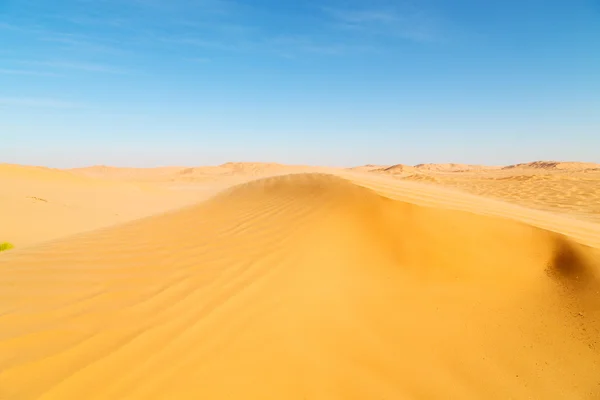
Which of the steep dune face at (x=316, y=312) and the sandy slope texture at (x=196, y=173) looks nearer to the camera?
the steep dune face at (x=316, y=312)

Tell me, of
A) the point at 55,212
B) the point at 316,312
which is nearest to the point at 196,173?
the point at 55,212

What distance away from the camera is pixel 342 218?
3.45 metres

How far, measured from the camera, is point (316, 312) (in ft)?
6.59

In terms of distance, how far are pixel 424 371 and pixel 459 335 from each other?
1.48ft

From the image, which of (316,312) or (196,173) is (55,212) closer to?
(316,312)

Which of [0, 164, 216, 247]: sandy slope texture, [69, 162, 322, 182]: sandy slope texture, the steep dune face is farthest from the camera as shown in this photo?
[69, 162, 322, 182]: sandy slope texture

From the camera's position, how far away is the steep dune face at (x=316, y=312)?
1521mm

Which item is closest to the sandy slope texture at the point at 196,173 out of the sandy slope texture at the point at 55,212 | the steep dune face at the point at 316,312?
the sandy slope texture at the point at 55,212

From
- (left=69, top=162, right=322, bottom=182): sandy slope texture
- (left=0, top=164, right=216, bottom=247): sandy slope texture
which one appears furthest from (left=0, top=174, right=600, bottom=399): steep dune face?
(left=69, top=162, right=322, bottom=182): sandy slope texture

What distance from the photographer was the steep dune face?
4.99 feet

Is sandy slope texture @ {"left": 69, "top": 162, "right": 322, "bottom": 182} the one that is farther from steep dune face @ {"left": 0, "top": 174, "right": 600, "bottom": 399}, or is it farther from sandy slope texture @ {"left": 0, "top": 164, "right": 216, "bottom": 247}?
steep dune face @ {"left": 0, "top": 174, "right": 600, "bottom": 399}

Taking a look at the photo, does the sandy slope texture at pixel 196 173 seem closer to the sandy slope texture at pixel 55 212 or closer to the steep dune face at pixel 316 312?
the sandy slope texture at pixel 55 212

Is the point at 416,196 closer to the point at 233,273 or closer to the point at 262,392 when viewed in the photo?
the point at 233,273

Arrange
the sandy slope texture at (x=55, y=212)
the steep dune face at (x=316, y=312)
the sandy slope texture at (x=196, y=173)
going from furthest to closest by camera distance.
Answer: the sandy slope texture at (x=196, y=173) < the sandy slope texture at (x=55, y=212) < the steep dune face at (x=316, y=312)
